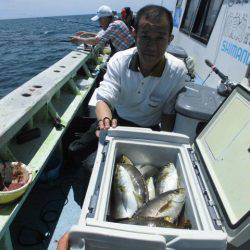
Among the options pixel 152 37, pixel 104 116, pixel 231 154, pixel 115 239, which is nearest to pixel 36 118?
pixel 104 116

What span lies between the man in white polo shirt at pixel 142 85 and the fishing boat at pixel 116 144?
26cm

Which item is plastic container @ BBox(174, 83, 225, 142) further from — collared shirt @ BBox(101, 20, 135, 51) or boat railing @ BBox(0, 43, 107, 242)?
collared shirt @ BBox(101, 20, 135, 51)

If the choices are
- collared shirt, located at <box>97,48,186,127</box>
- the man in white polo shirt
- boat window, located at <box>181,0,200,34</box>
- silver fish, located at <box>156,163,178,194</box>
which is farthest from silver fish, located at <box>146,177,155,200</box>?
boat window, located at <box>181,0,200,34</box>

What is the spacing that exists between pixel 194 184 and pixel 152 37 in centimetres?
128

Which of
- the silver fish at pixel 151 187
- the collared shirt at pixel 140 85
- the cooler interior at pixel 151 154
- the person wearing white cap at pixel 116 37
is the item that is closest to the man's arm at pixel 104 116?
the collared shirt at pixel 140 85

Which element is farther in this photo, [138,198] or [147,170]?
[147,170]

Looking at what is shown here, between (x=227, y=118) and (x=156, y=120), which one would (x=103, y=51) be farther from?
(x=227, y=118)

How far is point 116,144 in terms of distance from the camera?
2.02 m

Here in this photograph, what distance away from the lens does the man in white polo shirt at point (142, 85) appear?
2.63 metres

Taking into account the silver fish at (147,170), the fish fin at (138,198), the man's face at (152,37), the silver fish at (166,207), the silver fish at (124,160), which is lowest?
the silver fish at (147,170)

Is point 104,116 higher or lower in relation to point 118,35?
higher

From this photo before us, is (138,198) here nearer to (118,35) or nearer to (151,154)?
(151,154)

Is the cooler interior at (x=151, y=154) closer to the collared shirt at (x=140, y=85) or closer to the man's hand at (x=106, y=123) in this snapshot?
the man's hand at (x=106, y=123)

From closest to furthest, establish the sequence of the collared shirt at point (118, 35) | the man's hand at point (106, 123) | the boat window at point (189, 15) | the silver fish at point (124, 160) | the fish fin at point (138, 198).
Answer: the fish fin at point (138, 198) → the silver fish at point (124, 160) → the man's hand at point (106, 123) → the collared shirt at point (118, 35) → the boat window at point (189, 15)
